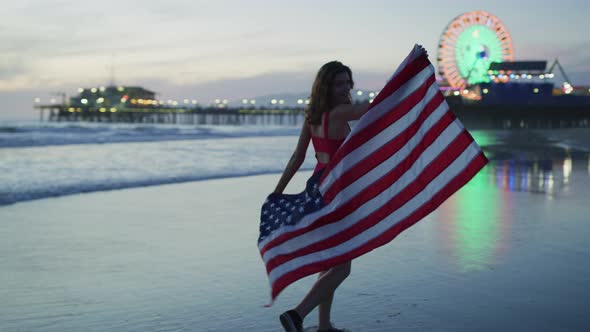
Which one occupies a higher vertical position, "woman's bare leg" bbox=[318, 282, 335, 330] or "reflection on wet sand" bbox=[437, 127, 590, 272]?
"woman's bare leg" bbox=[318, 282, 335, 330]

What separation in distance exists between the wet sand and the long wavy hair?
1.27m

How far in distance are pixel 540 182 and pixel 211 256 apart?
7.97 meters

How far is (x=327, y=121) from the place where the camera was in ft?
10.9

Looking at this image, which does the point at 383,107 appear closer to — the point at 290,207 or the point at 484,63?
the point at 290,207

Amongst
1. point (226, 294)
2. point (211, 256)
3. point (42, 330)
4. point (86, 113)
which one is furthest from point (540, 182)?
point (86, 113)

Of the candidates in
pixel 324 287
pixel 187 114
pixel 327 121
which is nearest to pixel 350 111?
pixel 327 121

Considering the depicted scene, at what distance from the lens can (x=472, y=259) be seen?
17.7 ft

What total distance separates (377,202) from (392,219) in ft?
0.38

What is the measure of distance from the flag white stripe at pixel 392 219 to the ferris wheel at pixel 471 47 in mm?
69948

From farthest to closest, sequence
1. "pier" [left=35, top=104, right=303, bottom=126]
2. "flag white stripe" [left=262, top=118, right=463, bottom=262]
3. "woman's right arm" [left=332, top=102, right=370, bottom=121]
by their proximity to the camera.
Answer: "pier" [left=35, top=104, right=303, bottom=126]
"woman's right arm" [left=332, top=102, right=370, bottom=121]
"flag white stripe" [left=262, top=118, right=463, bottom=262]

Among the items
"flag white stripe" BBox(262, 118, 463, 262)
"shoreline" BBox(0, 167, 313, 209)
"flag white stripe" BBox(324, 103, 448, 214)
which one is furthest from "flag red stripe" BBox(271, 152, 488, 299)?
"shoreline" BBox(0, 167, 313, 209)

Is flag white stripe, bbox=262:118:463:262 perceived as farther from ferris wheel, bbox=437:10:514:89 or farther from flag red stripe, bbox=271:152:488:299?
ferris wheel, bbox=437:10:514:89

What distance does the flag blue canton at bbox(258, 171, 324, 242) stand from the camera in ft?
10.5

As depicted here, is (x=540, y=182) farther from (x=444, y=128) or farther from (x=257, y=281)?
(x=444, y=128)
